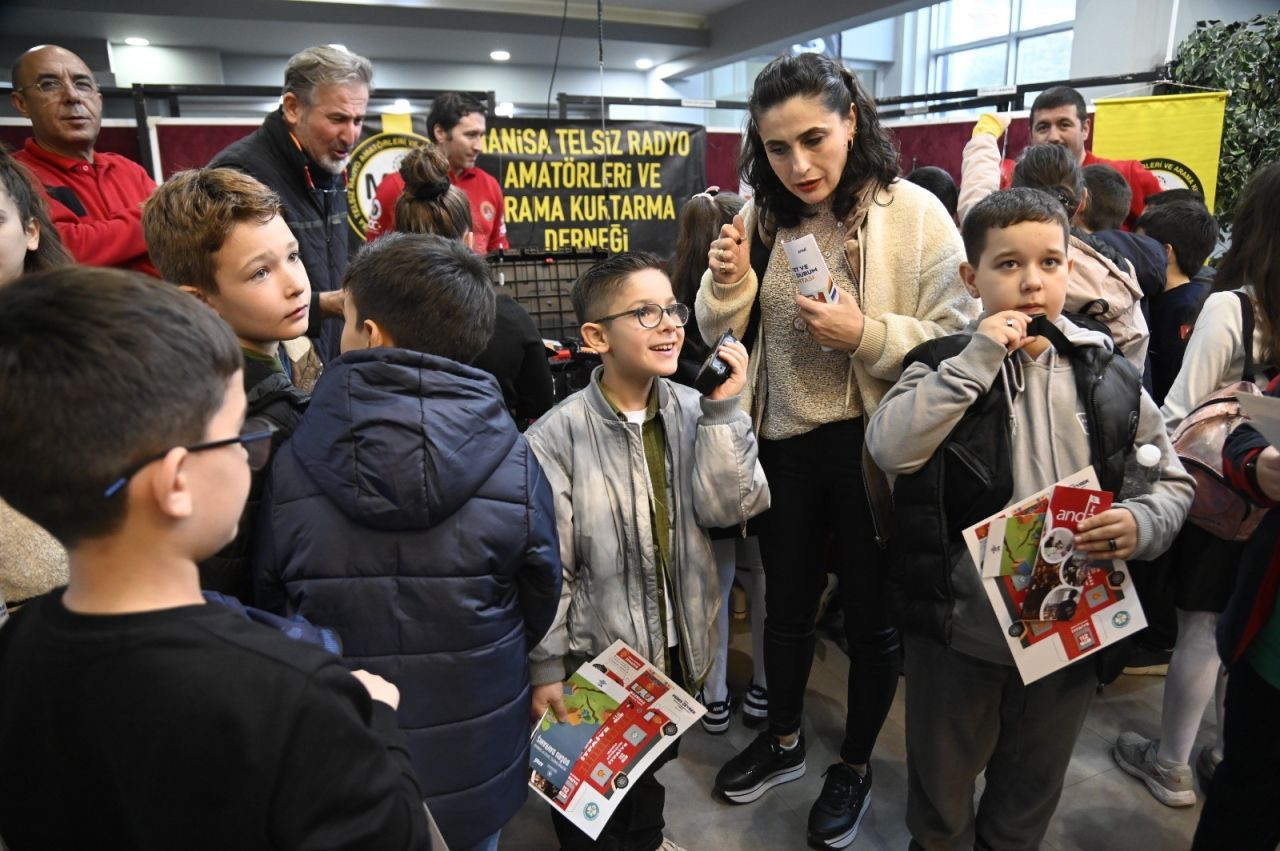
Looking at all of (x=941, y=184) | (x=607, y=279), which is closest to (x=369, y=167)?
(x=941, y=184)

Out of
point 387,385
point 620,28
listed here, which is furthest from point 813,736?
point 620,28

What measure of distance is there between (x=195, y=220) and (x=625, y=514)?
100 cm

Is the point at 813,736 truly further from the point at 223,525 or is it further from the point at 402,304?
the point at 223,525

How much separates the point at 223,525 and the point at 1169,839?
2363mm

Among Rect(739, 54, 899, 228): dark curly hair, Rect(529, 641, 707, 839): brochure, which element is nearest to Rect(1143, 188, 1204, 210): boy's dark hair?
Rect(739, 54, 899, 228): dark curly hair

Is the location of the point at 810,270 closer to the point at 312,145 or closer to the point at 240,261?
the point at 240,261

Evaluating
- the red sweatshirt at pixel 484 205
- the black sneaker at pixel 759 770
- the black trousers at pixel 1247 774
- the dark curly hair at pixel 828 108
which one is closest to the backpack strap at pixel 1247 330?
the black trousers at pixel 1247 774

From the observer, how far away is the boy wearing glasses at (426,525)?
1211 mm

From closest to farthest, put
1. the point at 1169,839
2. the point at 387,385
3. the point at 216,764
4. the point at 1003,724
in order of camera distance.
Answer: the point at 216,764, the point at 387,385, the point at 1003,724, the point at 1169,839

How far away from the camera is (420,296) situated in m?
1.34

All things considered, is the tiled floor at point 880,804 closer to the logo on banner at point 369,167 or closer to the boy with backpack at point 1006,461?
the boy with backpack at point 1006,461

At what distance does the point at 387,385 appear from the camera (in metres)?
1.23

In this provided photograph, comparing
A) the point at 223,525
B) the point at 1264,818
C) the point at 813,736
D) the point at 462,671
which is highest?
the point at 223,525

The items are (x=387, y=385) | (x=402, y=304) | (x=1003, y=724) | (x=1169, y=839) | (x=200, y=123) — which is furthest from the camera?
(x=200, y=123)
